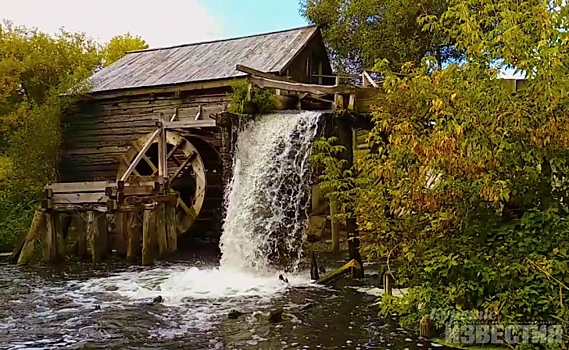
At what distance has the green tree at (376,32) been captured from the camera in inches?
891

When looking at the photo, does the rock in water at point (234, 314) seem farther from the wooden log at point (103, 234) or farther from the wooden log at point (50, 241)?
the wooden log at point (50, 241)

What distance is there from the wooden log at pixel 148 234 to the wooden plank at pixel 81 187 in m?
0.98

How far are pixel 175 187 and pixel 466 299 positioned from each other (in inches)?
440

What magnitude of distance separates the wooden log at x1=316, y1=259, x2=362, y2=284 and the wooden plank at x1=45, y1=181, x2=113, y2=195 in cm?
505

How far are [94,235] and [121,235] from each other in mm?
593

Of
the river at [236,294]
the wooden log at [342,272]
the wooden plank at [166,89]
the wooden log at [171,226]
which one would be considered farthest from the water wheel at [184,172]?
the wooden log at [342,272]

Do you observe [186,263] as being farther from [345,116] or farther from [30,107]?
[30,107]

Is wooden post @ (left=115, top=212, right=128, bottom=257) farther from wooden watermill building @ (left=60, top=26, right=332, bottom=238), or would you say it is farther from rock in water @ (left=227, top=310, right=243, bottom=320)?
rock in water @ (left=227, top=310, right=243, bottom=320)

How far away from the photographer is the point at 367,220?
7160 millimetres

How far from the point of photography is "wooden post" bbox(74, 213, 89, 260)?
43.1 ft

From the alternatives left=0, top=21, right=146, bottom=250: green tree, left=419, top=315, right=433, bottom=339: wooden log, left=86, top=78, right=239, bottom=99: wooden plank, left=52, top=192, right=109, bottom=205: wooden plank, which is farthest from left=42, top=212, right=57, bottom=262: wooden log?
left=419, top=315, right=433, bottom=339: wooden log

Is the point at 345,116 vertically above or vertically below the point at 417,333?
above

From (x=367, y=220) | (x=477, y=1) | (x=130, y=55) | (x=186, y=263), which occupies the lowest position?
(x=186, y=263)

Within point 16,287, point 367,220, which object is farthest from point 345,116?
point 16,287
